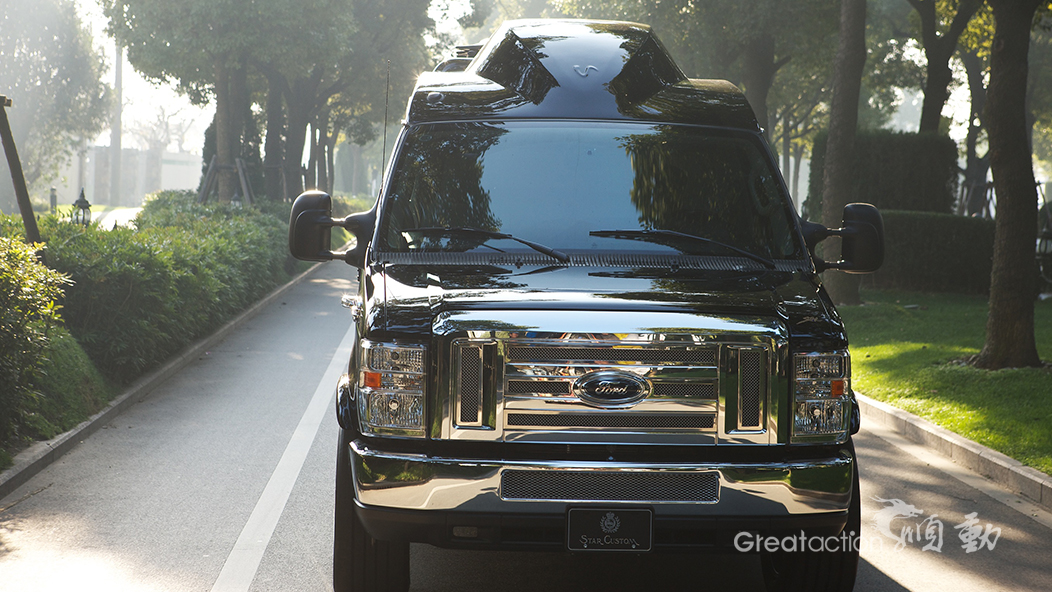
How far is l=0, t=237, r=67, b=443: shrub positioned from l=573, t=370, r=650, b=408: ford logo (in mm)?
4718

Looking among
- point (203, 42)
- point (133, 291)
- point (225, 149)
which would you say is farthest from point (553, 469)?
point (225, 149)

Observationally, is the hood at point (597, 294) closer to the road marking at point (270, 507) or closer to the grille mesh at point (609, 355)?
the grille mesh at point (609, 355)

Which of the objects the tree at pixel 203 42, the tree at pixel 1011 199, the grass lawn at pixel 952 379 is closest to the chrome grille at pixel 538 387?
the grass lawn at pixel 952 379

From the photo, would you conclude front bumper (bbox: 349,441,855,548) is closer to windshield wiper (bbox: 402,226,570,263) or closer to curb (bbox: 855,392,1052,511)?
windshield wiper (bbox: 402,226,570,263)

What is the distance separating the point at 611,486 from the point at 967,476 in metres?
4.83

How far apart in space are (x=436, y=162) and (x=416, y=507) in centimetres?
203

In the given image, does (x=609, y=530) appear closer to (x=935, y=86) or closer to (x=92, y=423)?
(x=92, y=423)

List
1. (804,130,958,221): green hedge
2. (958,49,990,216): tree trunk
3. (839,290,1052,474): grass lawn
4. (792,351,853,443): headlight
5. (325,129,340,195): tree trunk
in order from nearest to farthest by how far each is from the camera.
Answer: (792,351,853,443): headlight, (839,290,1052,474): grass lawn, (804,130,958,221): green hedge, (958,49,990,216): tree trunk, (325,129,340,195): tree trunk

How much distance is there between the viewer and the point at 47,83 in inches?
2211

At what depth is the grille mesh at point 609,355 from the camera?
404 cm

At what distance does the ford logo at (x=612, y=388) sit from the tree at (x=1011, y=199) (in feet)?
27.9

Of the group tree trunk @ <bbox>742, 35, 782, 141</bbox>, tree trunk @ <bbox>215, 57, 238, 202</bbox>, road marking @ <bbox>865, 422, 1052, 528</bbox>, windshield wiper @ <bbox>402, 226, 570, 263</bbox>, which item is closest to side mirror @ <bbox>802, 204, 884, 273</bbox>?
windshield wiper @ <bbox>402, 226, 570, 263</bbox>

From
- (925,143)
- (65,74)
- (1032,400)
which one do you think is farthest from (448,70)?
(65,74)

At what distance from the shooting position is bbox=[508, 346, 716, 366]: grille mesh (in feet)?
13.3
